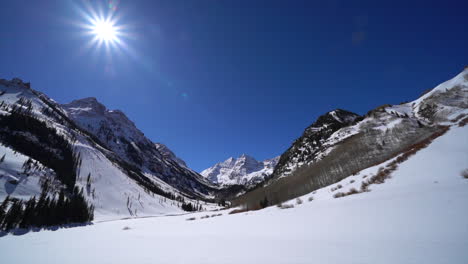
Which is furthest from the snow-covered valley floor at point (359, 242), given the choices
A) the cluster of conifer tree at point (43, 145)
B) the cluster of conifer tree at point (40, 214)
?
the cluster of conifer tree at point (43, 145)

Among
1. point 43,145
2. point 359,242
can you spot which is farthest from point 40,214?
point 43,145

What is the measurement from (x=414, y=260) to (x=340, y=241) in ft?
3.76

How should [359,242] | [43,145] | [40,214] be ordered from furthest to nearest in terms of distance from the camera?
[43,145] → [40,214] → [359,242]

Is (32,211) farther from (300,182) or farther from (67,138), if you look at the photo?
(67,138)

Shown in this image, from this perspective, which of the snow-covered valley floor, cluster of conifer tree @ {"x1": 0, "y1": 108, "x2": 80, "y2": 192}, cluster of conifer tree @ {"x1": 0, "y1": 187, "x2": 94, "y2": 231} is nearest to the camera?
the snow-covered valley floor

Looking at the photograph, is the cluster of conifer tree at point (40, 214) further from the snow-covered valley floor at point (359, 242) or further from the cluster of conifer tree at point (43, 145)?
the snow-covered valley floor at point (359, 242)

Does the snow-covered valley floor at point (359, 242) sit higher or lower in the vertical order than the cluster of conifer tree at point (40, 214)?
lower

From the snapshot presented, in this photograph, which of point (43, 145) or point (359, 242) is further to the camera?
point (43, 145)

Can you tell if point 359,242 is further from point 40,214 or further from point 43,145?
point 43,145

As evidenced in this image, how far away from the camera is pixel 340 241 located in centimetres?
316

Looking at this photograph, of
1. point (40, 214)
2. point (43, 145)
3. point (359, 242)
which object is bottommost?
point (359, 242)

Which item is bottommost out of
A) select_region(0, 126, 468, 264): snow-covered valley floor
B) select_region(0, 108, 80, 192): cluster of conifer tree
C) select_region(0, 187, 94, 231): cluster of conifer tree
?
select_region(0, 126, 468, 264): snow-covered valley floor

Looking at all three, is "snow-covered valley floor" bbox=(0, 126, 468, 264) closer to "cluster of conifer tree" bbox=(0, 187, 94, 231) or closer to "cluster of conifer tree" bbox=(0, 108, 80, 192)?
"cluster of conifer tree" bbox=(0, 187, 94, 231)

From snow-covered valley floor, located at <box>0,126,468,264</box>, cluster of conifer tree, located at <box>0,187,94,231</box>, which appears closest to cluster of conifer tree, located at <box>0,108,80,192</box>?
cluster of conifer tree, located at <box>0,187,94,231</box>
